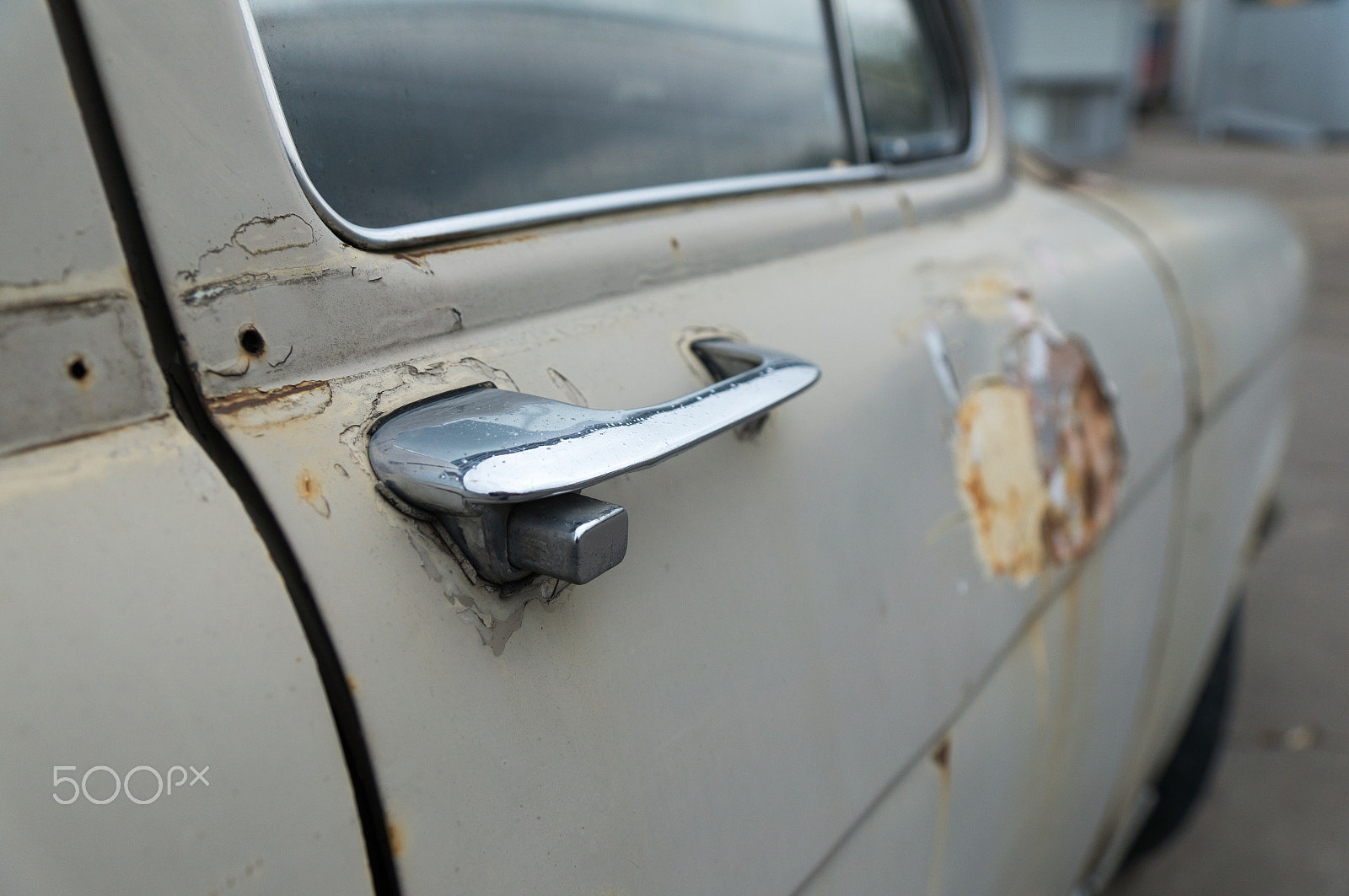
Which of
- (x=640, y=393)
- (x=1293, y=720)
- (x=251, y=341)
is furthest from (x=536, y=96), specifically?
(x=1293, y=720)

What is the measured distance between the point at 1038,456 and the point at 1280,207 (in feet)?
18.2

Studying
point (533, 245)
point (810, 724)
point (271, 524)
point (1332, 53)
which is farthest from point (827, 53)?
point (1332, 53)

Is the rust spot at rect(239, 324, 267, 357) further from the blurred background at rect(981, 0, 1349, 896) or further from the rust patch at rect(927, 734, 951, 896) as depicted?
the blurred background at rect(981, 0, 1349, 896)

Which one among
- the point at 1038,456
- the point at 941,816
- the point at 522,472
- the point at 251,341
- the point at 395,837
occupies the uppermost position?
the point at 251,341

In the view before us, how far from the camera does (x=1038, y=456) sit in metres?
1.24

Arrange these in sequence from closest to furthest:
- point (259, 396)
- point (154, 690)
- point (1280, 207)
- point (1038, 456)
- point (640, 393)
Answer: point (154, 690), point (259, 396), point (640, 393), point (1038, 456), point (1280, 207)

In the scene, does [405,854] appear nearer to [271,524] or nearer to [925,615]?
[271,524]

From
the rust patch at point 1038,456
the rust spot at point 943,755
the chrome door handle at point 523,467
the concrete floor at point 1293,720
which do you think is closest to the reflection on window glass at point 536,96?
the chrome door handle at point 523,467

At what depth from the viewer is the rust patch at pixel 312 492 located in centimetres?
59

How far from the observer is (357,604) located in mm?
578

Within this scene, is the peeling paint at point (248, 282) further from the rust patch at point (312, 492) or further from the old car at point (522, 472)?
the rust patch at point (312, 492)

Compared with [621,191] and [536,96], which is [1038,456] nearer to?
[621,191]

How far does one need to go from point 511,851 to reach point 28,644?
0.30 meters

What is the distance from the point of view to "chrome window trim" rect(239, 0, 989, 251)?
674 mm
